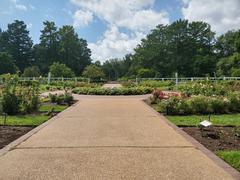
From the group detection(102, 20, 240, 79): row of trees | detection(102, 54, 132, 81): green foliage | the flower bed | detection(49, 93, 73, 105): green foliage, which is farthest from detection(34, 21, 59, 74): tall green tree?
the flower bed

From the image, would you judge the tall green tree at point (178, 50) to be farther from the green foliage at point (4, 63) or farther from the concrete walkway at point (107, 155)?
the concrete walkway at point (107, 155)

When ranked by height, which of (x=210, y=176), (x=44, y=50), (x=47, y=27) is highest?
(x=47, y=27)

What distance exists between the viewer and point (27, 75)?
5431cm

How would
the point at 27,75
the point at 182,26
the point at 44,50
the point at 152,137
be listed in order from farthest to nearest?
the point at 44,50 < the point at 182,26 < the point at 27,75 < the point at 152,137

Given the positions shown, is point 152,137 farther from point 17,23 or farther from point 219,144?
point 17,23

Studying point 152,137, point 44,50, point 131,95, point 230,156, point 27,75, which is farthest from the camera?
point 44,50

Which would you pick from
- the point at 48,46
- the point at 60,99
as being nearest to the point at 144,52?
the point at 48,46

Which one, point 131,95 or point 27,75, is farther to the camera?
point 27,75

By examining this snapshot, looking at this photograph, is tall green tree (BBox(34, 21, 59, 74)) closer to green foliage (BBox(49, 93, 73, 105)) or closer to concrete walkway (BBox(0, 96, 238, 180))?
green foliage (BBox(49, 93, 73, 105))

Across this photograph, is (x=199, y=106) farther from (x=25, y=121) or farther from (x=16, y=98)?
(x=16, y=98)

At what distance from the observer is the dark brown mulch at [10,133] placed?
7498 millimetres

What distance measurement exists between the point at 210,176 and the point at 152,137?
117 inches

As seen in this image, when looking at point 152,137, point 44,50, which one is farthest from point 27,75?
point 152,137

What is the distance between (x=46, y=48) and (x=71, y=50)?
6.32m
